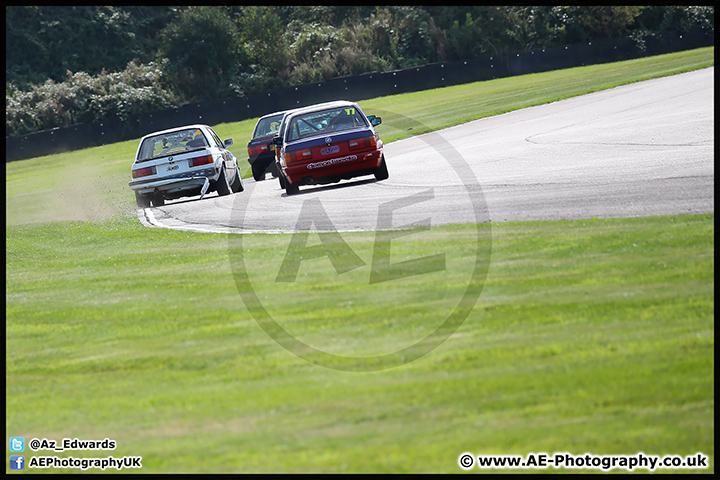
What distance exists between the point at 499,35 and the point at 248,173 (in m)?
25.6

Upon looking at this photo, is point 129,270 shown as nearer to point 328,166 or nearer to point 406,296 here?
point 406,296

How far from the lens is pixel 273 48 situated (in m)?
46.7

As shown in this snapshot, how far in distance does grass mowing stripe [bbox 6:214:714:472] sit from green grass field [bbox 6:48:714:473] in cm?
2

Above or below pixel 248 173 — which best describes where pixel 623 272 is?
above

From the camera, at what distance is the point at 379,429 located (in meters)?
4.21

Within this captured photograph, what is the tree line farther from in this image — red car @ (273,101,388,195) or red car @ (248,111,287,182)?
red car @ (273,101,388,195)

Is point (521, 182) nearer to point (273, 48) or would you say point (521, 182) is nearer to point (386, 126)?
point (386, 126)

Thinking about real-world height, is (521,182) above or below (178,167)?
below

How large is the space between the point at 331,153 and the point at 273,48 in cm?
3371

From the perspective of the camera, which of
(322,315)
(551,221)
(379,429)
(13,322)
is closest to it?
(379,429)

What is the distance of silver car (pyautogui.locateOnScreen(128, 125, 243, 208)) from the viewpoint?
15.9m

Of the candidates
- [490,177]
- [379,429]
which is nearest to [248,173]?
[490,177]

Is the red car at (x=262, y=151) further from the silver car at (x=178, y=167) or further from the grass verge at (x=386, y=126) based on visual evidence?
the silver car at (x=178, y=167)

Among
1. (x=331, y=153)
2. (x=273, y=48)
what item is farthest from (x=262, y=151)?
(x=273, y=48)
